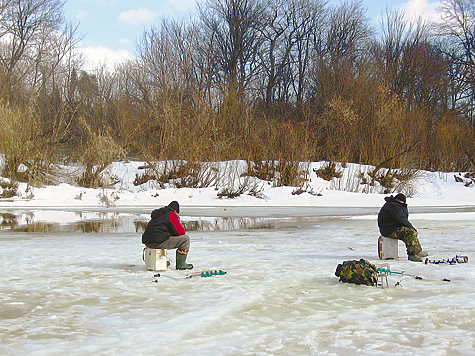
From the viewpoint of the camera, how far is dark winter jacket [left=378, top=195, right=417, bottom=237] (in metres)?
8.85

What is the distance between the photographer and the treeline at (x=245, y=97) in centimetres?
2634

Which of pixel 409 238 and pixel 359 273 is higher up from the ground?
pixel 409 238

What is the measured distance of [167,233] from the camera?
7.79 m

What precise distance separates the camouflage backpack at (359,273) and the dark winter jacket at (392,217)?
6.92ft

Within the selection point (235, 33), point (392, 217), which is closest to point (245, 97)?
point (235, 33)

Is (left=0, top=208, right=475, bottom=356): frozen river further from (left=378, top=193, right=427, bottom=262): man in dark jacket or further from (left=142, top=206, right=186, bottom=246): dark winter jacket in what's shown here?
(left=142, top=206, right=186, bottom=246): dark winter jacket

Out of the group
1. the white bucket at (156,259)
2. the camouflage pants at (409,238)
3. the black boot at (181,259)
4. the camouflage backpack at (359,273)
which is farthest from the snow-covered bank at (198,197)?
the camouflage backpack at (359,273)

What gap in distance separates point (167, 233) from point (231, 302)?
2.17 metres

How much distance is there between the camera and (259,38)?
154 feet

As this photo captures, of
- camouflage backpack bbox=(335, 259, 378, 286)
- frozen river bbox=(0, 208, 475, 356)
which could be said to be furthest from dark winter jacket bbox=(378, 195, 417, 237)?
camouflage backpack bbox=(335, 259, 378, 286)

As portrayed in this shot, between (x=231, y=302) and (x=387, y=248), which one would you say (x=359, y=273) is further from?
(x=387, y=248)

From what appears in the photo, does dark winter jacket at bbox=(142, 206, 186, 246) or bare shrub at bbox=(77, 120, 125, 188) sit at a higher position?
bare shrub at bbox=(77, 120, 125, 188)

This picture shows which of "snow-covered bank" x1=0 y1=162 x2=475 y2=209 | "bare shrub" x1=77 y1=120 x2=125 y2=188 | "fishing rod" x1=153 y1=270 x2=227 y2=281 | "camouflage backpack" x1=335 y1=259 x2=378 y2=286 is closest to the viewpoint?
"camouflage backpack" x1=335 y1=259 x2=378 y2=286

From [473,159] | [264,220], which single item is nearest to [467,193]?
[473,159]
